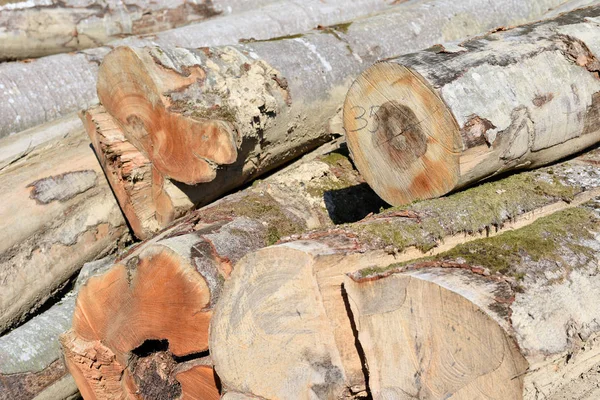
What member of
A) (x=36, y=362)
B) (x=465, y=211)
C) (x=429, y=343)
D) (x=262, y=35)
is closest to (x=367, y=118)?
(x=465, y=211)

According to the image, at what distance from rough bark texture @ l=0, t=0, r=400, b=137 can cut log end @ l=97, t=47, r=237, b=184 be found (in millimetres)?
908

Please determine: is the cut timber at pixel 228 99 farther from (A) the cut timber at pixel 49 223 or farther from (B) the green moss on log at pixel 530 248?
(B) the green moss on log at pixel 530 248

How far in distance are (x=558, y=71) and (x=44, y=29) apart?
10.9ft

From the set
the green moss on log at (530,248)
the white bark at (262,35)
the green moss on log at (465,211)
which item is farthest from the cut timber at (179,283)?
the white bark at (262,35)

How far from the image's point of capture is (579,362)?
2.03 m

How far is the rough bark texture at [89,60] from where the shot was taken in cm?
407

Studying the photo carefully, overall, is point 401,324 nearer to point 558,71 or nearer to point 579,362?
point 579,362

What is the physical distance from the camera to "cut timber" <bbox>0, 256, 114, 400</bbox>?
9.97 ft

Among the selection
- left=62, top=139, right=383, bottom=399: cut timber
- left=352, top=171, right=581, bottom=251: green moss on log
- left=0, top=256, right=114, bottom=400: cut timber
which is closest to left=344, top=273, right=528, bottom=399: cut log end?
left=352, top=171, right=581, bottom=251: green moss on log

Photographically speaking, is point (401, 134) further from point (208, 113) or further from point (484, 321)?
point (484, 321)

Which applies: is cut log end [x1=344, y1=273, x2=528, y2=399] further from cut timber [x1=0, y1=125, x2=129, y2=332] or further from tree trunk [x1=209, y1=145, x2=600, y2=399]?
cut timber [x1=0, y1=125, x2=129, y2=332]

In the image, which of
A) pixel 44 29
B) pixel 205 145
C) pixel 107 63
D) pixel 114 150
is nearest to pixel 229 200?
pixel 205 145

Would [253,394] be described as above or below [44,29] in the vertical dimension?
below

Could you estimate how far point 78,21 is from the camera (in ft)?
15.9
